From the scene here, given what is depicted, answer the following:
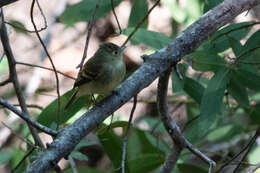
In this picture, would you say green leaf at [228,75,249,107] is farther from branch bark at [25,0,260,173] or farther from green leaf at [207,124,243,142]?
green leaf at [207,124,243,142]

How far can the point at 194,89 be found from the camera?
322 centimetres

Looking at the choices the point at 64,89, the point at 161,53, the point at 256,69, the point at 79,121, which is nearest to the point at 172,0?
the point at 256,69

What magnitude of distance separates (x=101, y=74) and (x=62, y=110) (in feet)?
1.52

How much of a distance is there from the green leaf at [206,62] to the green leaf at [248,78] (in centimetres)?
12

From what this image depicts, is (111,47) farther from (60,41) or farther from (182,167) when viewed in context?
(60,41)

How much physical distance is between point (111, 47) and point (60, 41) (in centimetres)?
410

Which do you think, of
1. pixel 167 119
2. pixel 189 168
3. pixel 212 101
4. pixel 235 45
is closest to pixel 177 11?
pixel 235 45

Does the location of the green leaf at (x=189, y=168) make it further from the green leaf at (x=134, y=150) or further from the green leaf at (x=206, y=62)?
the green leaf at (x=206, y=62)

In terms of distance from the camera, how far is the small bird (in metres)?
2.83

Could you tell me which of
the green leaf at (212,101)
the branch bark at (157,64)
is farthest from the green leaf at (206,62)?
the branch bark at (157,64)

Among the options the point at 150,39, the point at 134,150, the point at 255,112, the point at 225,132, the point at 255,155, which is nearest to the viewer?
the point at 150,39

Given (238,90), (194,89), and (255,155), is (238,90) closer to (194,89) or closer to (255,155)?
(194,89)

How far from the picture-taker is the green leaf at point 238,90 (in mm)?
2908

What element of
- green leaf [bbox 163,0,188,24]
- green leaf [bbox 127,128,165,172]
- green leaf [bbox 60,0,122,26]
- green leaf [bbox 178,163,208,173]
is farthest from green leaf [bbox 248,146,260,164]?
green leaf [bbox 60,0,122,26]
